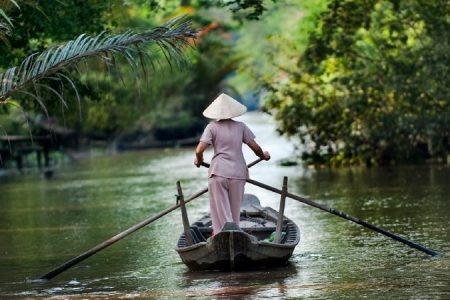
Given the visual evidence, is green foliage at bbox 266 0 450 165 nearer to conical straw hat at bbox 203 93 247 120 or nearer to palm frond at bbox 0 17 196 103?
conical straw hat at bbox 203 93 247 120

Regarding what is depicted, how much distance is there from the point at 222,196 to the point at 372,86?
17.7 metres

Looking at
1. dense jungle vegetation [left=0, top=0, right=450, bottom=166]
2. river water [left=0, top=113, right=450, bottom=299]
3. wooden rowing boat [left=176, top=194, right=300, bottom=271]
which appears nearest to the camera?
river water [left=0, top=113, right=450, bottom=299]

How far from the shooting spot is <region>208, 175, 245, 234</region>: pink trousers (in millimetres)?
14266

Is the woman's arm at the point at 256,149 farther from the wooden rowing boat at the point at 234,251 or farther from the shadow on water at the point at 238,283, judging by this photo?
the shadow on water at the point at 238,283

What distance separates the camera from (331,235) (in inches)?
722

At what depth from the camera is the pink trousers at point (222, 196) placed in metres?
14.3

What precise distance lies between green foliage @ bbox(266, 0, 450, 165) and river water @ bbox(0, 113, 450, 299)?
1.04m

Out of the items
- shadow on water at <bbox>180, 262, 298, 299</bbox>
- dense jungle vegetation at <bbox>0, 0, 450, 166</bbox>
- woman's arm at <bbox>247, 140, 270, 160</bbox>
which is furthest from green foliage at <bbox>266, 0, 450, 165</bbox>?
shadow on water at <bbox>180, 262, 298, 299</bbox>

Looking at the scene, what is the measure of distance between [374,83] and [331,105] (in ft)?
6.38

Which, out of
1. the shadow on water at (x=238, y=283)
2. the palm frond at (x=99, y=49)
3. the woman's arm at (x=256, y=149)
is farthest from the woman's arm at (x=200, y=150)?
the shadow on water at (x=238, y=283)

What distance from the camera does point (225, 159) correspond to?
1432 cm

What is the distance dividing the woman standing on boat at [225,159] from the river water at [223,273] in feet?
2.76

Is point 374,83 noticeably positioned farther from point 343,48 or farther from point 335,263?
point 335,263

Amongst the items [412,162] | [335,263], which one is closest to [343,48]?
[412,162]
